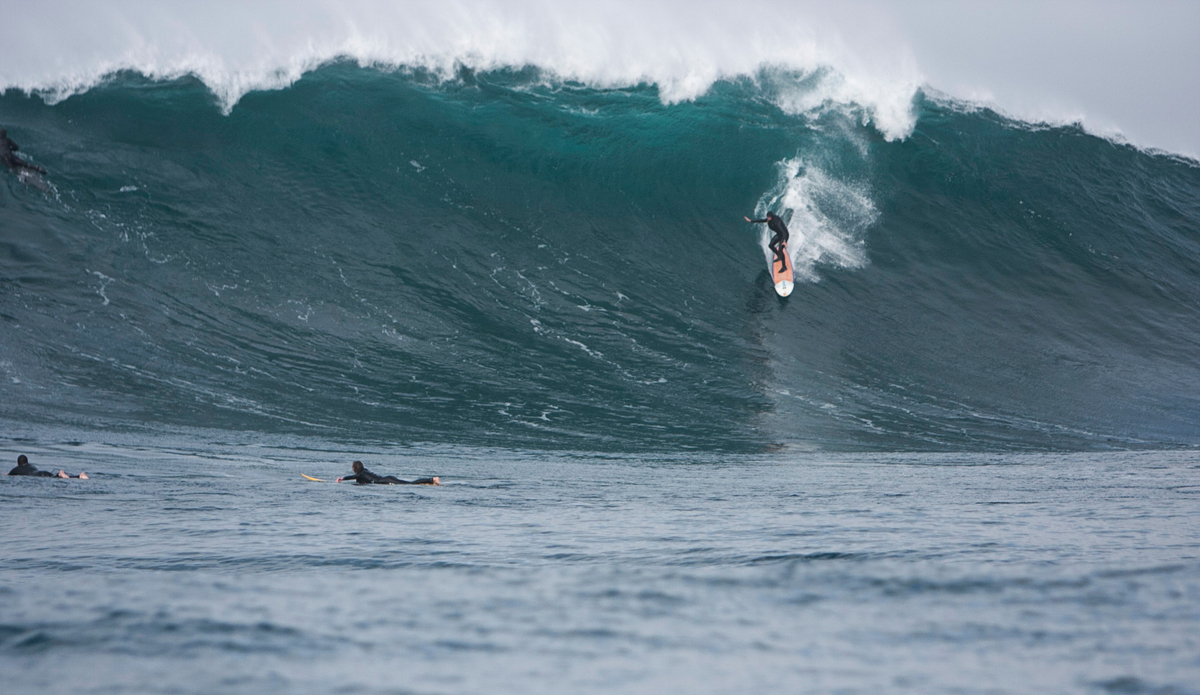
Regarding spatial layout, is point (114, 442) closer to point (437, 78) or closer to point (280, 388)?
point (280, 388)

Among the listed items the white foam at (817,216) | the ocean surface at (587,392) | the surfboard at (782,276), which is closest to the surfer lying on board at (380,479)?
the ocean surface at (587,392)

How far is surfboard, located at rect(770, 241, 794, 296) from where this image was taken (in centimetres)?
1788

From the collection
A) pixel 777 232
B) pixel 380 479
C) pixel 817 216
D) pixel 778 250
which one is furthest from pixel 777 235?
pixel 380 479

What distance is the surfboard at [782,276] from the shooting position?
704 inches

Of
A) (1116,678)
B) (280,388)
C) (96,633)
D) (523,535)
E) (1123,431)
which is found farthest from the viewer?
(280,388)

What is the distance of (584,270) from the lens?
18.0 metres

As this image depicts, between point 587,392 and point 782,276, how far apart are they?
19.7 ft

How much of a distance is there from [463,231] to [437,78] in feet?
20.8

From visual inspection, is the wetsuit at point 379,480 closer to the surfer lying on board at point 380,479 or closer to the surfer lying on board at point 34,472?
the surfer lying on board at point 380,479

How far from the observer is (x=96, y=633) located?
3.29 metres

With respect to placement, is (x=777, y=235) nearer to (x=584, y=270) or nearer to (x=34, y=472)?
(x=584, y=270)

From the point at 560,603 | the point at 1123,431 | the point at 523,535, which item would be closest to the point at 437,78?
the point at 1123,431

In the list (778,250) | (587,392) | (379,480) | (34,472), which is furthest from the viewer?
(778,250)

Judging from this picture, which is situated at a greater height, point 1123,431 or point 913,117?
point 913,117
